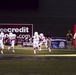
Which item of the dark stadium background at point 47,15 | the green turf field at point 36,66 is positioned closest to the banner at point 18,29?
the dark stadium background at point 47,15

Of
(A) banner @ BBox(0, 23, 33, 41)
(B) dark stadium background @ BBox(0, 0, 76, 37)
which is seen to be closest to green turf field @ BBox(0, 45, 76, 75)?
(A) banner @ BBox(0, 23, 33, 41)

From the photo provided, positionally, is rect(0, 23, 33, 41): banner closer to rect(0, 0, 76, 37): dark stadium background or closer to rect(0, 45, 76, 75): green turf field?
rect(0, 0, 76, 37): dark stadium background

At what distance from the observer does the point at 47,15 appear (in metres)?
39.8

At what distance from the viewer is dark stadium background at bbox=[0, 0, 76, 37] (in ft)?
130

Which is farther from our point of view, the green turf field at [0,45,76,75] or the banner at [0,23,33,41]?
the banner at [0,23,33,41]

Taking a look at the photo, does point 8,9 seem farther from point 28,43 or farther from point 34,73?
point 34,73

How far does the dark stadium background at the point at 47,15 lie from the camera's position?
39.8m

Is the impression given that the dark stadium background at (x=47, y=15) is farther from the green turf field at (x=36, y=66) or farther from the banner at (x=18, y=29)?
the green turf field at (x=36, y=66)

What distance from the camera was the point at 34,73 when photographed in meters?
14.6

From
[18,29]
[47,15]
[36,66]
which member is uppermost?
[47,15]

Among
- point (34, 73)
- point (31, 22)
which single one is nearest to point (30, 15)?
point (31, 22)

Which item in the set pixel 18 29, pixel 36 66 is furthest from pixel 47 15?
pixel 36 66

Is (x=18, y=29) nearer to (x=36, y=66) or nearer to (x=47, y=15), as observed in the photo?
(x=47, y=15)

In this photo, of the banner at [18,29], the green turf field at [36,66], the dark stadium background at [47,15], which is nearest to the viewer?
the green turf field at [36,66]
